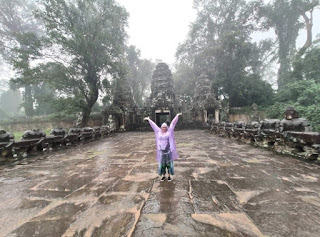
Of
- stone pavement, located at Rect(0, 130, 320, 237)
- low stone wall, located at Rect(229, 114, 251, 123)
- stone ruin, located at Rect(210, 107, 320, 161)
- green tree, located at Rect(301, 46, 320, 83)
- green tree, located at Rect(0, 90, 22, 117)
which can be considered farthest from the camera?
green tree, located at Rect(0, 90, 22, 117)

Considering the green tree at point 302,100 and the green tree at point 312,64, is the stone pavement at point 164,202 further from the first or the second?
the green tree at point 312,64

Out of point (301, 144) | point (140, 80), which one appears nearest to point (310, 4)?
point (301, 144)

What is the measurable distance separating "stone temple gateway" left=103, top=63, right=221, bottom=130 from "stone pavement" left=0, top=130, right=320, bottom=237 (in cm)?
1407

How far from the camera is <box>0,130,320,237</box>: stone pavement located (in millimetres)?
1696

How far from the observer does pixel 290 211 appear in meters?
1.95

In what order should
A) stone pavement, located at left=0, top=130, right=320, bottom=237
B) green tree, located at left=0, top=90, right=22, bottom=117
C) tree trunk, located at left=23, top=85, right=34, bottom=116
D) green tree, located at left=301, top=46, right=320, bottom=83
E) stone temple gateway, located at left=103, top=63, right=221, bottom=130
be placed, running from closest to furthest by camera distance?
stone pavement, located at left=0, top=130, right=320, bottom=237 → green tree, located at left=301, top=46, right=320, bottom=83 → stone temple gateway, located at left=103, top=63, right=221, bottom=130 → tree trunk, located at left=23, top=85, right=34, bottom=116 → green tree, located at left=0, top=90, right=22, bottom=117

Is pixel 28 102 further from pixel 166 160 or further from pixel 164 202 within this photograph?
pixel 164 202

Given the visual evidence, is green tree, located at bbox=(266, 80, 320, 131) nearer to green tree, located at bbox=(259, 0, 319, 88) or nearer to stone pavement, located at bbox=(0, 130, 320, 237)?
green tree, located at bbox=(259, 0, 319, 88)

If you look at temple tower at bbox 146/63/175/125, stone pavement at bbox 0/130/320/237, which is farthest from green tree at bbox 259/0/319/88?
stone pavement at bbox 0/130/320/237

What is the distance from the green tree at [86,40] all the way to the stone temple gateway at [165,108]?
412cm

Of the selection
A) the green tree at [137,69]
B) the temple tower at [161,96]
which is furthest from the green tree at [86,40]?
the green tree at [137,69]

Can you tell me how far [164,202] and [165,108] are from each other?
16.2 m

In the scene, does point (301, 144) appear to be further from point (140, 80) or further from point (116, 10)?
point (140, 80)

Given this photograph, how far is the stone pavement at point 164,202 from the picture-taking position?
5.57 ft
